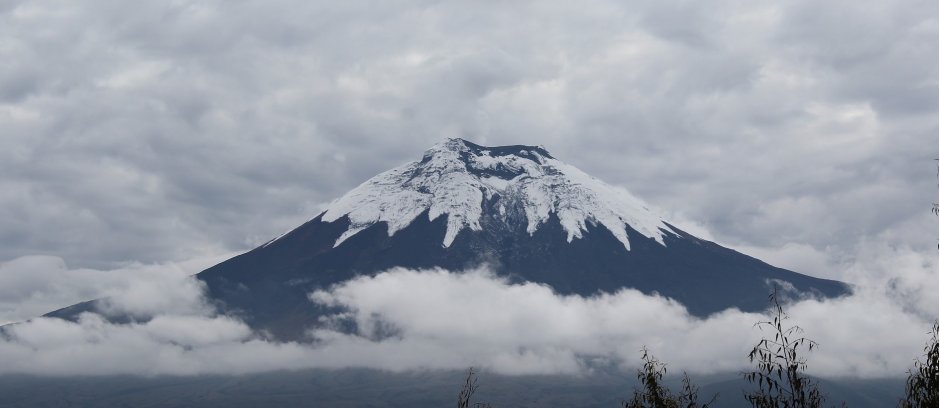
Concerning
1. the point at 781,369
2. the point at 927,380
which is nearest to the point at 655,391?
the point at 781,369

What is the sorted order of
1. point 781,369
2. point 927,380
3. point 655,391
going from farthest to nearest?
point 655,391
point 781,369
point 927,380

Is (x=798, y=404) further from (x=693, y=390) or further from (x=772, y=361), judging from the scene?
(x=693, y=390)

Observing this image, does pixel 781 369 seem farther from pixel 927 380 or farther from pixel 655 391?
pixel 655 391

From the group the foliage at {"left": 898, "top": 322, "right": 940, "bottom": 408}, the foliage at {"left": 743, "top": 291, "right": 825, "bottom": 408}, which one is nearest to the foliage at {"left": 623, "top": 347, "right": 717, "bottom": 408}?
the foliage at {"left": 743, "top": 291, "right": 825, "bottom": 408}

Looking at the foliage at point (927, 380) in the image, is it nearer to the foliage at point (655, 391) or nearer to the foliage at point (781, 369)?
the foliage at point (781, 369)

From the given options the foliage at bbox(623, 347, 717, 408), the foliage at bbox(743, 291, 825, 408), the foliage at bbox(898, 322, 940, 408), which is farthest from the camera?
the foliage at bbox(623, 347, 717, 408)

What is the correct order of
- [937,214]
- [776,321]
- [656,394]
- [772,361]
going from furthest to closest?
1. [656,394]
2. [772,361]
3. [776,321]
4. [937,214]

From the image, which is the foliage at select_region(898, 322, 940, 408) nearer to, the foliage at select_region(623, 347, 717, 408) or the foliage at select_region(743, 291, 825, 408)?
the foliage at select_region(743, 291, 825, 408)

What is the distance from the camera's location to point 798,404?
24.8 metres

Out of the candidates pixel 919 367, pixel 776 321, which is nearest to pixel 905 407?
pixel 919 367

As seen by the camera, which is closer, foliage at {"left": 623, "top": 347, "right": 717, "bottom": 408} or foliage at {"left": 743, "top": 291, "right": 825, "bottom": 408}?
foliage at {"left": 743, "top": 291, "right": 825, "bottom": 408}

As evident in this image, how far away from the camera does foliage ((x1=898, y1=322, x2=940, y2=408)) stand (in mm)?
23359

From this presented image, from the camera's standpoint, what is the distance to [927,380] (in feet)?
79.9

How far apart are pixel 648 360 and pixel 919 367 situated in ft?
26.8
